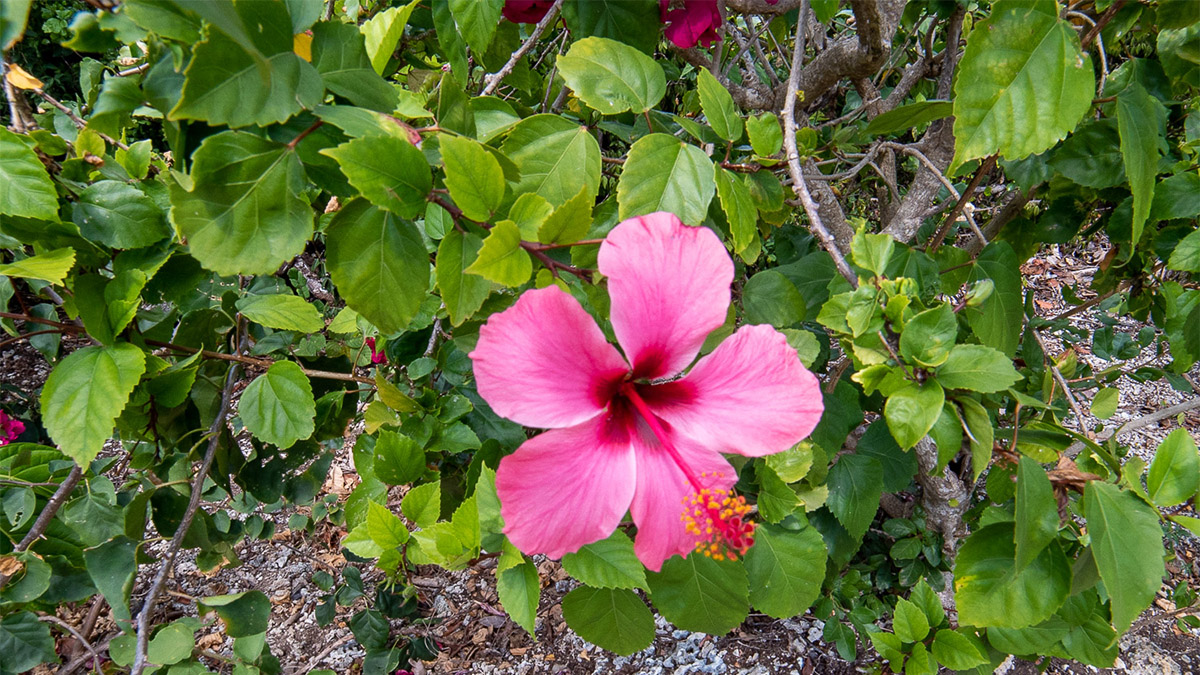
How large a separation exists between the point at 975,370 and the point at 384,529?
0.75 metres

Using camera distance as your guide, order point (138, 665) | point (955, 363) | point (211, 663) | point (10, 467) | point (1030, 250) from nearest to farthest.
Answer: point (955, 363), point (138, 665), point (10, 467), point (1030, 250), point (211, 663)

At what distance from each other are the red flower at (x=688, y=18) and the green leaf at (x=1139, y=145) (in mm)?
585

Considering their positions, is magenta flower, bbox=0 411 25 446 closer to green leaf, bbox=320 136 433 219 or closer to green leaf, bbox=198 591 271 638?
green leaf, bbox=198 591 271 638

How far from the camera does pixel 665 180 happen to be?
0.80m

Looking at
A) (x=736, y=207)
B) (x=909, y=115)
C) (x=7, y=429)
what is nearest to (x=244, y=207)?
(x=736, y=207)

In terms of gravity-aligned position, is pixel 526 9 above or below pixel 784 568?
above

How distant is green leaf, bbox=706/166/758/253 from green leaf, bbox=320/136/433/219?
0.37m

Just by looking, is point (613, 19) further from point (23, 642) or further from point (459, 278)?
point (23, 642)

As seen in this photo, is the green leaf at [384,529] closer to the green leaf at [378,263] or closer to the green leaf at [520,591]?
the green leaf at [520,591]

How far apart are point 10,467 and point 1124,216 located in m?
2.05

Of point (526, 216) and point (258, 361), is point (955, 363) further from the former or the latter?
point (258, 361)

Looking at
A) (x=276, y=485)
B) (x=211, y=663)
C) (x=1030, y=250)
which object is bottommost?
(x=211, y=663)

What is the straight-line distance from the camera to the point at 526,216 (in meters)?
0.66

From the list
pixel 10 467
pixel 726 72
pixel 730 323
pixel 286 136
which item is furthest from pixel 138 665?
pixel 726 72
